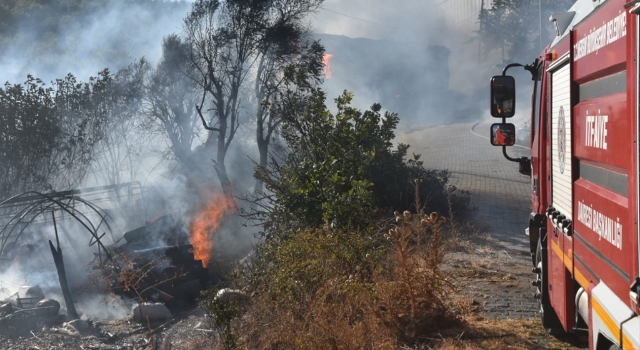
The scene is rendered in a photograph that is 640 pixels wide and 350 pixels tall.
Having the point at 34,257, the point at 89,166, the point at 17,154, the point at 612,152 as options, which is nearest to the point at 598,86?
the point at 612,152

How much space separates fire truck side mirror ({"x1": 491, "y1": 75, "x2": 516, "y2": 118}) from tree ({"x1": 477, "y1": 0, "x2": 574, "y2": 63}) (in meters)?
39.7

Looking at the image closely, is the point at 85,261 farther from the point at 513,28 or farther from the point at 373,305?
the point at 513,28

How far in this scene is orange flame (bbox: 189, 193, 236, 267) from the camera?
59.7ft

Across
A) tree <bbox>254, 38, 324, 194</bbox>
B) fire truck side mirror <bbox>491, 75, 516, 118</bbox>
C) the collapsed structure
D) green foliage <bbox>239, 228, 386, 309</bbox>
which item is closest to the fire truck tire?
fire truck side mirror <bbox>491, 75, 516, 118</bbox>

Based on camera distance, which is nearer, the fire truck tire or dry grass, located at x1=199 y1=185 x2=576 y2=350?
the fire truck tire

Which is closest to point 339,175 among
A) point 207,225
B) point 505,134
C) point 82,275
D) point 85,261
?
point 505,134

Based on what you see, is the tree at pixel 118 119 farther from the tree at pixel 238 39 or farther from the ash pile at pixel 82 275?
the ash pile at pixel 82 275

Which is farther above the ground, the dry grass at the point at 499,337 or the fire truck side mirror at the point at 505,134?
the fire truck side mirror at the point at 505,134

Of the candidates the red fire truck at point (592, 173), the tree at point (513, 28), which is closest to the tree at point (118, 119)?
the red fire truck at point (592, 173)

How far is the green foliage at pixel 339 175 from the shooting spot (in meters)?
9.92

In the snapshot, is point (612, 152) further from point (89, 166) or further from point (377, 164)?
point (89, 166)

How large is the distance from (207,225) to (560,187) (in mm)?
16033

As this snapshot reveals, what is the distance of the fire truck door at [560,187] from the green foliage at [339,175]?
4183mm

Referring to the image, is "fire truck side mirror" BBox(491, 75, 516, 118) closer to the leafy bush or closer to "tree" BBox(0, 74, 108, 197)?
the leafy bush
